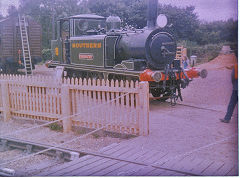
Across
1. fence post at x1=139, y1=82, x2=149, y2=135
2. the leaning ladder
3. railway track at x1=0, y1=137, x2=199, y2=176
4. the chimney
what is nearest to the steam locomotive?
the chimney

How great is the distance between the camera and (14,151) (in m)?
5.36

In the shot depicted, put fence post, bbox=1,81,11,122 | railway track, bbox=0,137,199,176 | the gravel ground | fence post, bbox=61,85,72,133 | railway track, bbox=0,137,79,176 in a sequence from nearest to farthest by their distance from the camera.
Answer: railway track, bbox=0,137,199,176 < railway track, bbox=0,137,79,176 < the gravel ground < fence post, bbox=61,85,72,133 < fence post, bbox=1,81,11,122

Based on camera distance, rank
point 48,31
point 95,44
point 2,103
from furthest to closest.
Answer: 1. point 48,31
2. point 95,44
3. point 2,103

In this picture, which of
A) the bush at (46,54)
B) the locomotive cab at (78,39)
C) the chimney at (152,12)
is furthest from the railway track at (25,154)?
the bush at (46,54)

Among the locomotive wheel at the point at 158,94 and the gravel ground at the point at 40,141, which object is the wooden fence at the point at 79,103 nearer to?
the gravel ground at the point at 40,141

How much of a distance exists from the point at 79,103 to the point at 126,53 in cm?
276

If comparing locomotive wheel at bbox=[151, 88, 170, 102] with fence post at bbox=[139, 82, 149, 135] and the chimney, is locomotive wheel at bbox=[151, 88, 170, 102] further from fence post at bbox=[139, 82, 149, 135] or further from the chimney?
fence post at bbox=[139, 82, 149, 135]

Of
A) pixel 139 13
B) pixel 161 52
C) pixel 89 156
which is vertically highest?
pixel 139 13

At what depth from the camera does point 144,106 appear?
197 inches

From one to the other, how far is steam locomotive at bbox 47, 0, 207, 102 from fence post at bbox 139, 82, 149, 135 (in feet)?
6.48

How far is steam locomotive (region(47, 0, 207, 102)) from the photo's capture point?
7.47 metres

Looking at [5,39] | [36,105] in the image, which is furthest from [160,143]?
[5,39]

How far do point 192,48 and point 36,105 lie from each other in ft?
30.0

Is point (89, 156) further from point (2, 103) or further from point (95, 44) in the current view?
point (95, 44)
